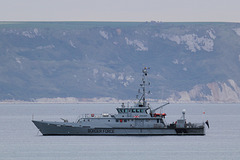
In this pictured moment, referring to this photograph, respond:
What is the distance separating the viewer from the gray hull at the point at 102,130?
107 meters

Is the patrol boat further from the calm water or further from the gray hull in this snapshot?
the calm water

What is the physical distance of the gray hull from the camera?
350 ft

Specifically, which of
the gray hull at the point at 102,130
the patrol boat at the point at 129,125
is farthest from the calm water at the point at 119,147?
the patrol boat at the point at 129,125

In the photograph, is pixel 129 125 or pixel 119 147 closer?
pixel 119 147

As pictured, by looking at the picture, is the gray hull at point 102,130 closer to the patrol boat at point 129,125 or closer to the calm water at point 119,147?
the patrol boat at point 129,125

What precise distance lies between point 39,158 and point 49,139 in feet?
66.9

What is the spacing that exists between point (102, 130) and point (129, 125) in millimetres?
4414

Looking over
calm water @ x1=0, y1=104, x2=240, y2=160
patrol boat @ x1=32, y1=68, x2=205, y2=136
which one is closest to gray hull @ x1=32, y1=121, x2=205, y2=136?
patrol boat @ x1=32, y1=68, x2=205, y2=136

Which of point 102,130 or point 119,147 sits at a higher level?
point 102,130

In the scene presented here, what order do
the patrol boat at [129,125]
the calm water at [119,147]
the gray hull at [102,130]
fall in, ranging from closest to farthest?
the calm water at [119,147]
the patrol boat at [129,125]
the gray hull at [102,130]

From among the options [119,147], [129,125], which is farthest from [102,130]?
[119,147]

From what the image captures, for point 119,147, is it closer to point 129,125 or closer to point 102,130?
point 129,125

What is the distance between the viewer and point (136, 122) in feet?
348

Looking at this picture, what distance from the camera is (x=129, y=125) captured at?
349 ft
